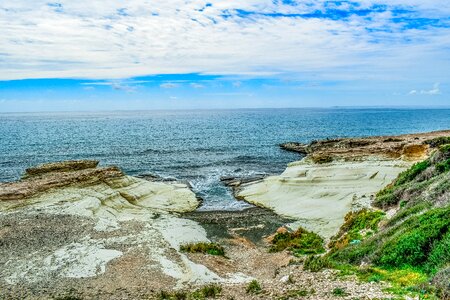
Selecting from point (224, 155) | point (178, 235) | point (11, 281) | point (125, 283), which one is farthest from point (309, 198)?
point (224, 155)

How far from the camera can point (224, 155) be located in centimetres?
8162

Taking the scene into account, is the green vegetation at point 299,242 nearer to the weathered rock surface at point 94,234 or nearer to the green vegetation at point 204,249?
the green vegetation at point 204,249

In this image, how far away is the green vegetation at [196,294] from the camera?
713 inches

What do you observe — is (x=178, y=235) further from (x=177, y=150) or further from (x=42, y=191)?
(x=177, y=150)

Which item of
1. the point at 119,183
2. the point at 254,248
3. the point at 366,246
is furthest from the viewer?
the point at 119,183

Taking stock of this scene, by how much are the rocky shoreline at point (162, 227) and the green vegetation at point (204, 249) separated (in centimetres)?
85

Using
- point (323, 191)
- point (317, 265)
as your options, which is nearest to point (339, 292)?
point (317, 265)

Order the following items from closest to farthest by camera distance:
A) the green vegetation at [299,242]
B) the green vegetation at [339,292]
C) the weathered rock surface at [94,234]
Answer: the green vegetation at [339,292]
the weathered rock surface at [94,234]
the green vegetation at [299,242]

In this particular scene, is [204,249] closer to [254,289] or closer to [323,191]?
[254,289]

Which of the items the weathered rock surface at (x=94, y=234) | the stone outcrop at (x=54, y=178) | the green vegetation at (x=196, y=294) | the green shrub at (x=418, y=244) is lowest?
the weathered rock surface at (x=94, y=234)

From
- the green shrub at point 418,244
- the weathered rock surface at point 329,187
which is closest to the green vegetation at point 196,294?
the green shrub at point 418,244

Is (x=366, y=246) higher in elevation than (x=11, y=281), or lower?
higher

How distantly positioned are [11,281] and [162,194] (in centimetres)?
2652

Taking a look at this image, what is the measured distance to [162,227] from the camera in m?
33.6
